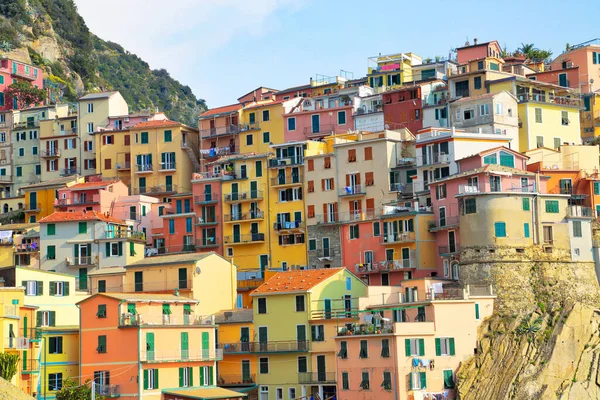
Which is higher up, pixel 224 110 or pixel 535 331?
pixel 224 110

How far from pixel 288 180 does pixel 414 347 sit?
91.5 feet

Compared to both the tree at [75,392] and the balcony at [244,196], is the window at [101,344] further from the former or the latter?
the balcony at [244,196]

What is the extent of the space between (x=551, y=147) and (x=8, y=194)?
54782 mm

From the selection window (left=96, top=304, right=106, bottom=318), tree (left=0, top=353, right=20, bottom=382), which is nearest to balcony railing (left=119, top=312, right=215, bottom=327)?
window (left=96, top=304, right=106, bottom=318)

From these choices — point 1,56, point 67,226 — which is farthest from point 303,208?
point 1,56

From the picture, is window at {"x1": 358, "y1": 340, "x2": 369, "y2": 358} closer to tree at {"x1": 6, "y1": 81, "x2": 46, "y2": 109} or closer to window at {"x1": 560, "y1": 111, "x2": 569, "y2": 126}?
window at {"x1": 560, "y1": 111, "x2": 569, "y2": 126}

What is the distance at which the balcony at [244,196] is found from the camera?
95438mm

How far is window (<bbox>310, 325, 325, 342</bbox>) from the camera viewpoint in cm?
7688

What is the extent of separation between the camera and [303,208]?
306ft

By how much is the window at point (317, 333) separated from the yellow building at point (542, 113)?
85.0 feet

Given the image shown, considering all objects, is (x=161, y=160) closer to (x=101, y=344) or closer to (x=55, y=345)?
(x=55, y=345)

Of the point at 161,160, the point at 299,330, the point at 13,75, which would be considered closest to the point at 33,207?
the point at 161,160

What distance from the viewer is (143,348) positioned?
70.2 meters

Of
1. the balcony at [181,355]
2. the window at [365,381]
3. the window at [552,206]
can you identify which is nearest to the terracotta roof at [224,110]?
the balcony at [181,355]
